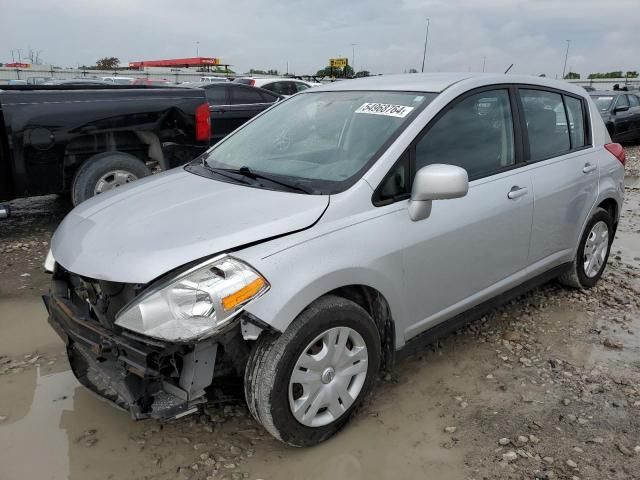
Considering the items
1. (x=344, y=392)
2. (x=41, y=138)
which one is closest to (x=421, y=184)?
(x=344, y=392)

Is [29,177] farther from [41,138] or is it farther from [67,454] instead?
[67,454]

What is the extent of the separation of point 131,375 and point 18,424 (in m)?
0.99

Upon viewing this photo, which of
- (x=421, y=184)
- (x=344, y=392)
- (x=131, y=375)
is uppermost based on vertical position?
(x=421, y=184)

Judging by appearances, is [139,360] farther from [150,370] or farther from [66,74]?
[66,74]

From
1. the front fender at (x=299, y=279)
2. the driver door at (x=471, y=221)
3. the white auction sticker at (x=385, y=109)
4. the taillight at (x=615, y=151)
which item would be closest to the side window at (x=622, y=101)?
the taillight at (x=615, y=151)

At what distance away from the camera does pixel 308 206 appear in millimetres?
2473

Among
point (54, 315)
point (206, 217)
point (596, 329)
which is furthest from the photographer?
point (596, 329)

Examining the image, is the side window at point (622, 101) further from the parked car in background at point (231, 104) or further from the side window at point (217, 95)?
the side window at point (217, 95)

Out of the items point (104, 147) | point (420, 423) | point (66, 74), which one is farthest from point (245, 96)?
point (66, 74)

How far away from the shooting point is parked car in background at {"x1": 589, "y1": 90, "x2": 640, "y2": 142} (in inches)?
523

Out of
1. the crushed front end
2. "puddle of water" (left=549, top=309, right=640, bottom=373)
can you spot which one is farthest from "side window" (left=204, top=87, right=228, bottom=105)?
the crushed front end

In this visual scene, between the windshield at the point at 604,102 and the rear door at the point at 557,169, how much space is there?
1081 cm

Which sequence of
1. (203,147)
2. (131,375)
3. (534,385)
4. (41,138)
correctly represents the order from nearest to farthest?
(131,375) < (534,385) < (41,138) < (203,147)

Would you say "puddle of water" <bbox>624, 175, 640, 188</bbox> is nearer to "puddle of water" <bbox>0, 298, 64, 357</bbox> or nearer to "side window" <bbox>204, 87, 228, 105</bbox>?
"side window" <bbox>204, 87, 228, 105</bbox>
